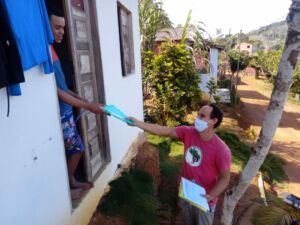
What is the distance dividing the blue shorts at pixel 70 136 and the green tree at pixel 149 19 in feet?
26.1

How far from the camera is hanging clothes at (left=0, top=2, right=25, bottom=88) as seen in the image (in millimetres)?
1532

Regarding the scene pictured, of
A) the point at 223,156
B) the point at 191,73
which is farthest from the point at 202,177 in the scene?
the point at 191,73

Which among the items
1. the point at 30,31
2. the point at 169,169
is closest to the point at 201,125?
the point at 30,31

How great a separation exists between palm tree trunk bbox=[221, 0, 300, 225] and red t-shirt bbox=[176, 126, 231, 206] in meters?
0.76

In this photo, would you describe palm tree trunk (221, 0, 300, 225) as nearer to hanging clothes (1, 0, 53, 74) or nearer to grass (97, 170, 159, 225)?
grass (97, 170, 159, 225)

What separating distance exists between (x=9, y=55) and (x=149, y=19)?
9269 mm

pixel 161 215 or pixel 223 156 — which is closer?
pixel 223 156

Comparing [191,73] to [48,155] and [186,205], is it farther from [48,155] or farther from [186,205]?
[48,155]

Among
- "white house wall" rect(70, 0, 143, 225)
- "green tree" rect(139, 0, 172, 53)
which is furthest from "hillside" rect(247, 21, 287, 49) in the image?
"white house wall" rect(70, 0, 143, 225)

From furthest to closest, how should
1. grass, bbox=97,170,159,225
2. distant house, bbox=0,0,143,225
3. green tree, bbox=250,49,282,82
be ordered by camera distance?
green tree, bbox=250,49,282,82, grass, bbox=97,170,159,225, distant house, bbox=0,0,143,225

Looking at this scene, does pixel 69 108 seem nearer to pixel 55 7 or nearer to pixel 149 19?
pixel 55 7

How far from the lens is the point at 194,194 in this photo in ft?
8.59

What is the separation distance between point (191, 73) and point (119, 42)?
5.45 m

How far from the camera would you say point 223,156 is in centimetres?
260
